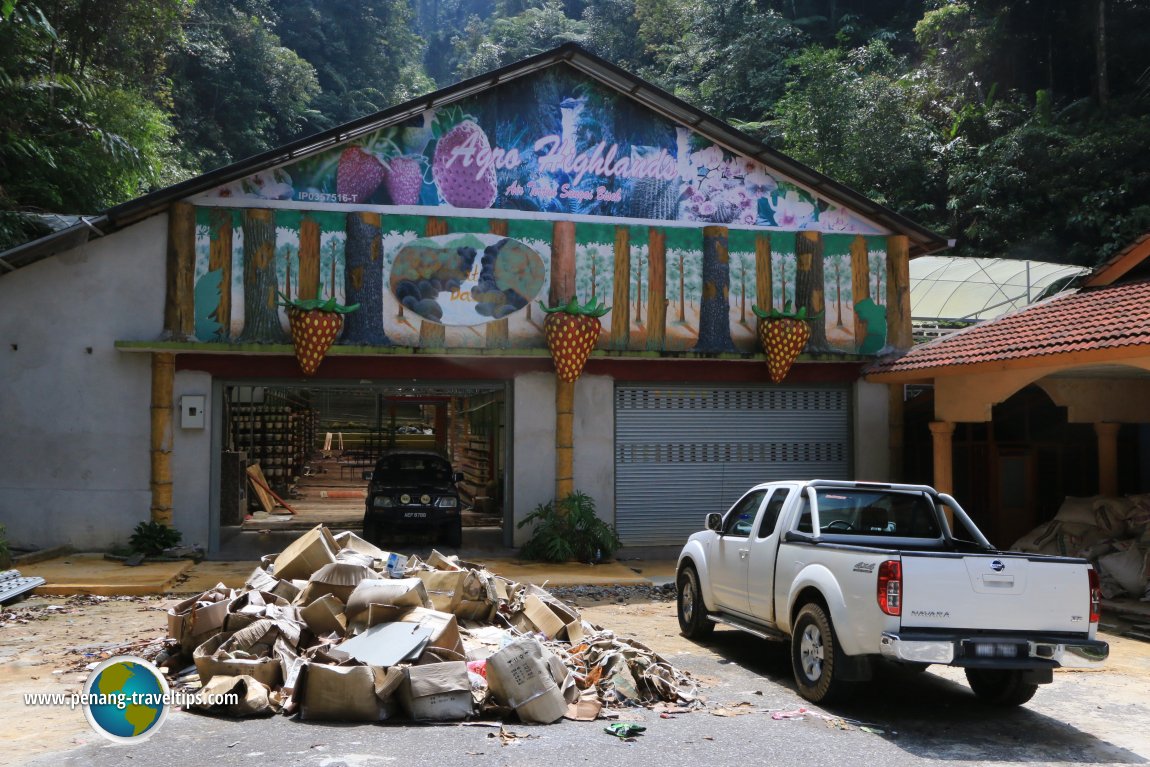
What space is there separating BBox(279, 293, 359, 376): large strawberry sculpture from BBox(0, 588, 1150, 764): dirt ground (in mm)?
4270

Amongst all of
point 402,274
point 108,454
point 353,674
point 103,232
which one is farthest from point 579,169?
point 353,674

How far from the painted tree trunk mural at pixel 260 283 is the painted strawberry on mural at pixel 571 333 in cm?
409

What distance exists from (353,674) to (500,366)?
9925mm

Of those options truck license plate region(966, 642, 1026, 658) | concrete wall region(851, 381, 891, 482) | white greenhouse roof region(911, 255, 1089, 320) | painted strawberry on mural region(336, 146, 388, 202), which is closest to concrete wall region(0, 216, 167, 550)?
painted strawberry on mural region(336, 146, 388, 202)

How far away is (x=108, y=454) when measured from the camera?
1570 centimetres

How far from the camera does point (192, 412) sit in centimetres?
1588

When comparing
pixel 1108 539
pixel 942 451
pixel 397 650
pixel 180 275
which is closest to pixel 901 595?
pixel 397 650

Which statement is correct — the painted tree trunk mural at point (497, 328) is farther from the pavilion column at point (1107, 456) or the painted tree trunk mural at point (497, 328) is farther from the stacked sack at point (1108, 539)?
the pavilion column at point (1107, 456)

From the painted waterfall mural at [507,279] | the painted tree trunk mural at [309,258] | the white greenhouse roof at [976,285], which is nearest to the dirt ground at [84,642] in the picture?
the painted waterfall mural at [507,279]

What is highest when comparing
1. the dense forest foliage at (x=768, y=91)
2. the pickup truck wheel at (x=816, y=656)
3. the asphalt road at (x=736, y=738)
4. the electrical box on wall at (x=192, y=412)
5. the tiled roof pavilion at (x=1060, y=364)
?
the dense forest foliage at (x=768, y=91)

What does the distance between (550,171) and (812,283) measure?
16.0 feet

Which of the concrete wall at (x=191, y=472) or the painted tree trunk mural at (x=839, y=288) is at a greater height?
the painted tree trunk mural at (x=839, y=288)

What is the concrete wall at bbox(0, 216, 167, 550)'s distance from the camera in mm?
15523

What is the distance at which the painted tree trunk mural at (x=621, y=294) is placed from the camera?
55.7 feet
